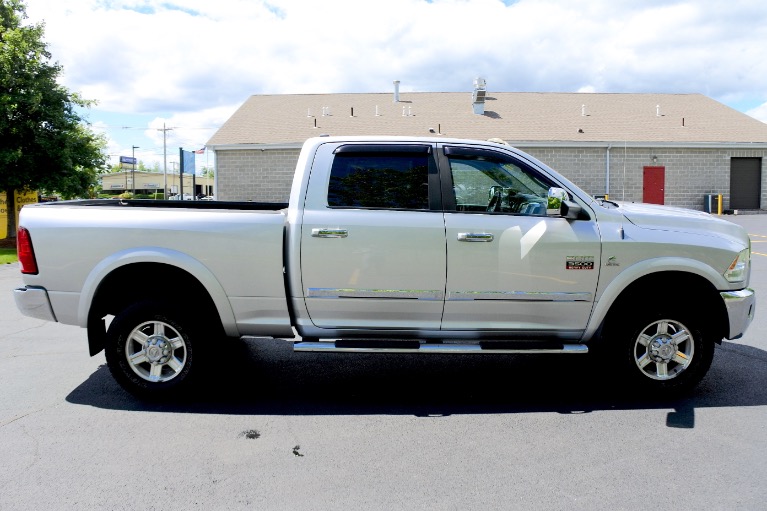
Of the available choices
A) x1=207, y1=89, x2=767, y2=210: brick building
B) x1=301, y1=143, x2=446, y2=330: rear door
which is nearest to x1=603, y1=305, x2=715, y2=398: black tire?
x1=301, y1=143, x2=446, y2=330: rear door

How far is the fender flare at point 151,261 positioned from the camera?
475 centimetres

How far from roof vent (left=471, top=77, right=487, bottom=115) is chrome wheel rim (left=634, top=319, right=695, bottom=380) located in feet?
85.1

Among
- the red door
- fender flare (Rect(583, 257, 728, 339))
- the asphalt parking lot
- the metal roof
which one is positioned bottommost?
the asphalt parking lot

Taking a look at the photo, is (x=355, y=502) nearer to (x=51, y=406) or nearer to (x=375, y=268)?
(x=375, y=268)

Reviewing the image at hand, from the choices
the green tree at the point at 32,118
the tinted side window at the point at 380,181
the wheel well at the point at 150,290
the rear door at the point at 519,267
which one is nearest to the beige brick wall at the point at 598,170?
the green tree at the point at 32,118

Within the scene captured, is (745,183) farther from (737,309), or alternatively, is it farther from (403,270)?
(403,270)

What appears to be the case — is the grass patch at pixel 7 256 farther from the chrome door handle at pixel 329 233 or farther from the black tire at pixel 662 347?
the black tire at pixel 662 347

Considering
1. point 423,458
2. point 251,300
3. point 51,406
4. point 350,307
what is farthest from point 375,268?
point 51,406

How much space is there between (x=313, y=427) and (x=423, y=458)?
3.03ft

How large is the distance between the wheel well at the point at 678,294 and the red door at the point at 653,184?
25.4 metres

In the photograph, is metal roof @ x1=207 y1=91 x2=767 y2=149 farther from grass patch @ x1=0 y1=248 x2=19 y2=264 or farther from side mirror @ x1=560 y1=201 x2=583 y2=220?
side mirror @ x1=560 y1=201 x2=583 y2=220

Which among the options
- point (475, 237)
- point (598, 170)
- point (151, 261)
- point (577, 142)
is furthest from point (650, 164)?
point (151, 261)

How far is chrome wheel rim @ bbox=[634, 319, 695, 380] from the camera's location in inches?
193

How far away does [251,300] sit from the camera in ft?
15.9
